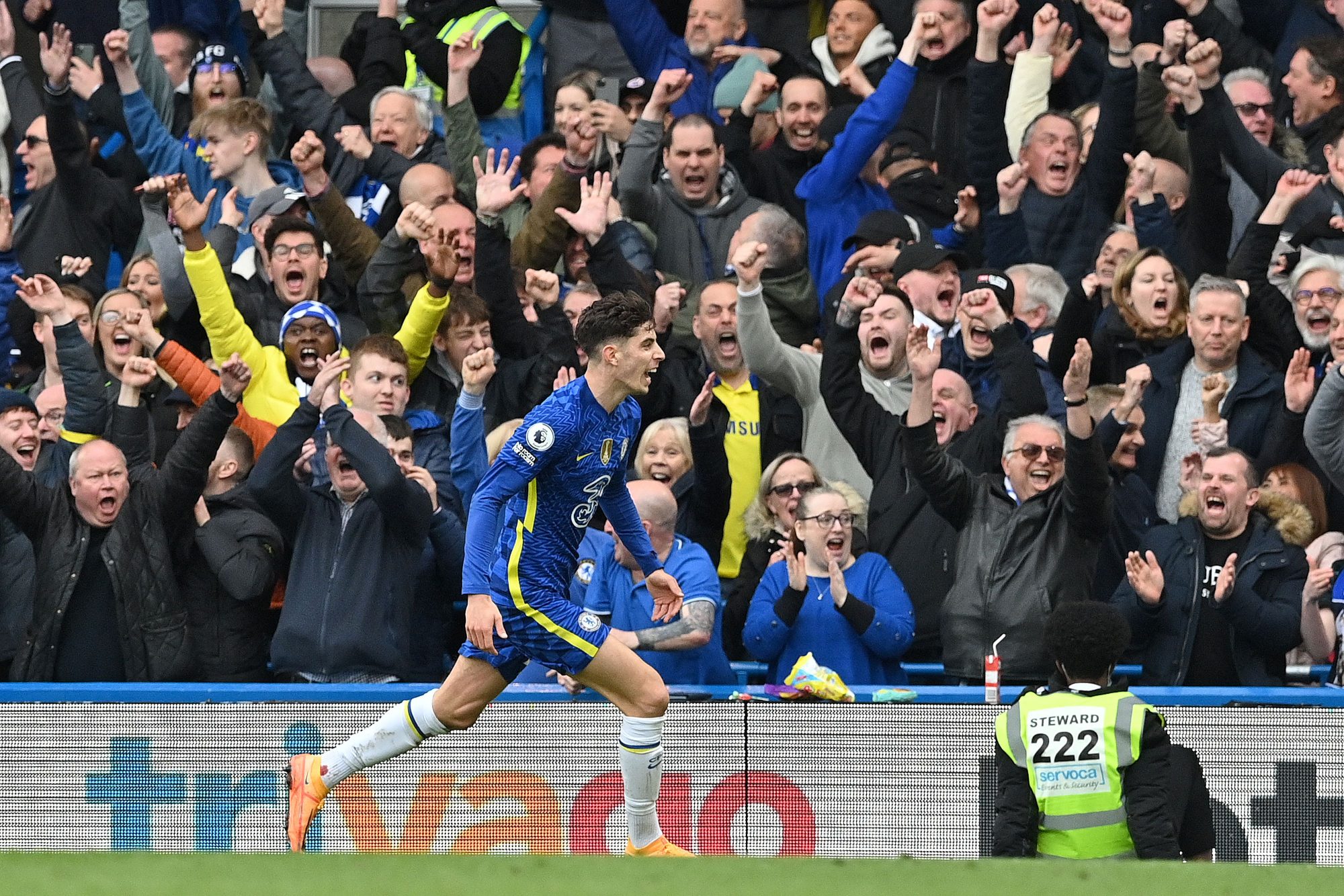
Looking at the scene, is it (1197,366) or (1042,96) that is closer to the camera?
(1197,366)

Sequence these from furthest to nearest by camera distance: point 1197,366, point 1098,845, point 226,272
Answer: point 226,272 → point 1197,366 → point 1098,845

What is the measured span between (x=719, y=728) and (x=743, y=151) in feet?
13.3

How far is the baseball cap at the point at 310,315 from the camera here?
29.4ft

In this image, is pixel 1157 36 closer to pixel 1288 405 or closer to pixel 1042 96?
pixel 1042 96

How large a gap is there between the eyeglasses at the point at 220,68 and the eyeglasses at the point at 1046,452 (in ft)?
18.0

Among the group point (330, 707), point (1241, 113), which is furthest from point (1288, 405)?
point (330, 707)

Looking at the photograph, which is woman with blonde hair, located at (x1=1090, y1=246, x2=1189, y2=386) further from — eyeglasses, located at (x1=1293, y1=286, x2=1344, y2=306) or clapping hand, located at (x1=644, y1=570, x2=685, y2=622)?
clapping hand, located at (x1=644, y1=570, x2=685, y2=622)

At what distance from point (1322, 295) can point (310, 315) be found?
4.42 metres

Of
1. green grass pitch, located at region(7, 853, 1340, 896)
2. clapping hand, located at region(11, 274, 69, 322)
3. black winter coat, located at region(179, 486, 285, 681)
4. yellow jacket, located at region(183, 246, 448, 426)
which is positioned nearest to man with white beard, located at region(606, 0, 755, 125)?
yellow jacket, located at region(183, 246, 448, 426)

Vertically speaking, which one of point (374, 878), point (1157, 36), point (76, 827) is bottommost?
point (76, 827)

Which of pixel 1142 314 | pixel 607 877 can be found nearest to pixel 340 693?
pixel 607 877

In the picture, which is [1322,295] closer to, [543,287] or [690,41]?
[543,287]

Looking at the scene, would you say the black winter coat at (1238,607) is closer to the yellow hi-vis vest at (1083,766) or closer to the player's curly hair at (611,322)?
the yellow hi-vis vest at (1083,766)

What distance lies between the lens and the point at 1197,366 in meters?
8.68
